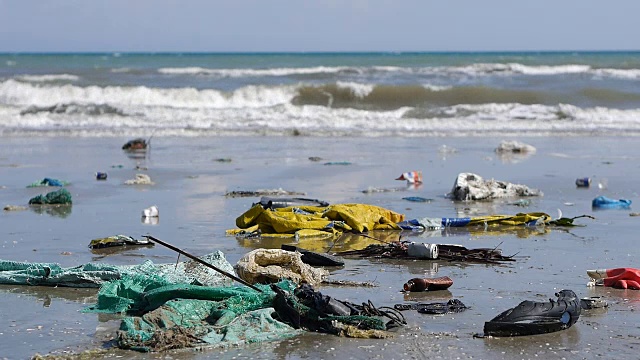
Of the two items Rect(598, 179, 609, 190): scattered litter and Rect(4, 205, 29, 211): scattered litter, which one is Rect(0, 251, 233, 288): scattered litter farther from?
Rect(598, 179, 609, 190): scattered litter

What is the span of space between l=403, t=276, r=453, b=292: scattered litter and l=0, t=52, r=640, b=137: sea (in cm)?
1763

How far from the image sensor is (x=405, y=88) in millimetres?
41250

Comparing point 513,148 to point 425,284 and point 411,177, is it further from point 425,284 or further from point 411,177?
point 425,284

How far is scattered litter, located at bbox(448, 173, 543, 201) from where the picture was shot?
1422 centimetres

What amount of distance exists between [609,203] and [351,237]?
14.5 feet

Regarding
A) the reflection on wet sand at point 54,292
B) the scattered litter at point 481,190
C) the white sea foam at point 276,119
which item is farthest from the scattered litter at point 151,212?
the white sea foam at point 276,119

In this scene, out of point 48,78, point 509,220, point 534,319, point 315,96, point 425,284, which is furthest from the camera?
point 48,78

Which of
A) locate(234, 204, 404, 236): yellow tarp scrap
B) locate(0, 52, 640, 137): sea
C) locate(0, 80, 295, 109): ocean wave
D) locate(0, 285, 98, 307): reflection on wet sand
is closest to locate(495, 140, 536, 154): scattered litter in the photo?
locate(0, 52, 640, 137): sea

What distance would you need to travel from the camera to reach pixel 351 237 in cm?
1125

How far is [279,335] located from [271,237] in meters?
4.36

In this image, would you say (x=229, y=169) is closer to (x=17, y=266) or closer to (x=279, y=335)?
(x=17, y=266)

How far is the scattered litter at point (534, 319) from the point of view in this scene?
22.5 feet

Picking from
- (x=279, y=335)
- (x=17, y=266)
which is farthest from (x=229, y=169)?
(x=279, y=335)

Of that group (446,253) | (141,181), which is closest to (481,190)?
(446,253)
